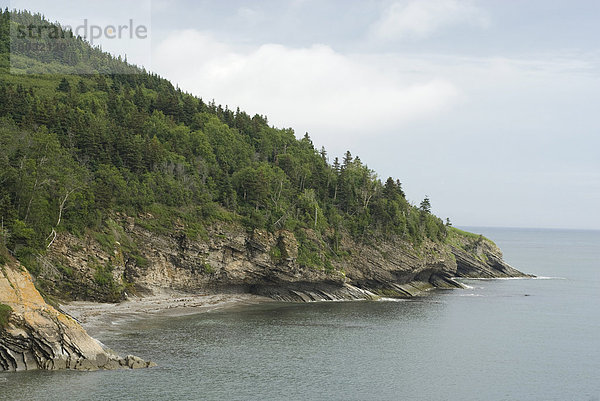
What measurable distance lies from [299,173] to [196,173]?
25869mm

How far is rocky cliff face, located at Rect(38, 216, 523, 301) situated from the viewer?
75812mm

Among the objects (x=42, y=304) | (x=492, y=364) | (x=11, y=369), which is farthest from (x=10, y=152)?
(x=492, y=364)

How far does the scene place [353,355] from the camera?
59688 millimetres

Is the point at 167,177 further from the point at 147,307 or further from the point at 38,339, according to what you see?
the point at 38,339

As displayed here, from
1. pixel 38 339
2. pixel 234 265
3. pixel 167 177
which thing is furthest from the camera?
pixel 167 177

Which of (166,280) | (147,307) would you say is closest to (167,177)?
(166,280)

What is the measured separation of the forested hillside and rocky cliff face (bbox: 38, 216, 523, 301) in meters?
1.80

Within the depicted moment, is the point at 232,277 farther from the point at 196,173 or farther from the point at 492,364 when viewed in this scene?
the point at 492,364

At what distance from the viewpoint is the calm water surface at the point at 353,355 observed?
46.5 metres

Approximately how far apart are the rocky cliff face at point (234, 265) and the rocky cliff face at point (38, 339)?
21306 mm

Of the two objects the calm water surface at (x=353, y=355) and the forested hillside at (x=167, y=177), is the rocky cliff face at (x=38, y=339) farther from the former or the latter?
the forested hillside at (x=167, y=177)

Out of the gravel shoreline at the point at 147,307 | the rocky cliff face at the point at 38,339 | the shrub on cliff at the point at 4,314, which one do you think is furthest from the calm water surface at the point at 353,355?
the shrub on cliff at the point at 4,314

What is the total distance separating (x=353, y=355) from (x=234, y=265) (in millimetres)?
38837

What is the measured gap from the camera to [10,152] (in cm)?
7638
